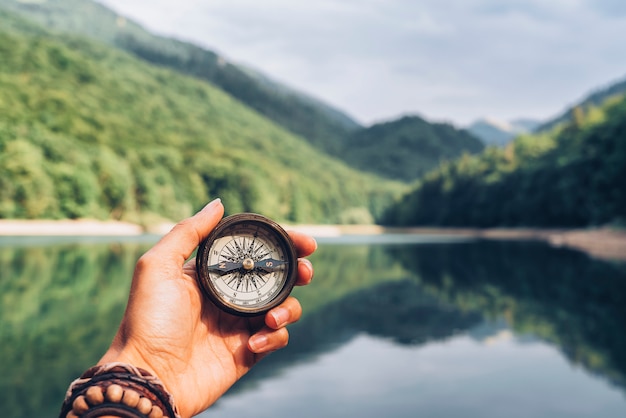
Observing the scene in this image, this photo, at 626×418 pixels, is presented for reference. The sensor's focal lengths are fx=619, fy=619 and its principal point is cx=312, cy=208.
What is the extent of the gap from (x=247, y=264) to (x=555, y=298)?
19530 mm

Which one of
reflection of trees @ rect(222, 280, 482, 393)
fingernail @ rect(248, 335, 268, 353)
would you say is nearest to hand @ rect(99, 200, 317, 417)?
fingernail @ rect(248, 335, 268, 353)

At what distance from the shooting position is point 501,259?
124 feet

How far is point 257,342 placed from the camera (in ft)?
9.09

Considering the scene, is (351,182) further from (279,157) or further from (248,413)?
(248,413)

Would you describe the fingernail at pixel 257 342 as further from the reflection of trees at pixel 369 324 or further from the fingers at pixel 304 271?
the reflection of trees at pixel 369 324

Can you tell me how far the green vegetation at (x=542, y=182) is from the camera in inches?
2512

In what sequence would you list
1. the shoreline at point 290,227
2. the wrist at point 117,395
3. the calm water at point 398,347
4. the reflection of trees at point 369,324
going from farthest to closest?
the shoreline at point 290,227, the reflection of trees at point 369,324, the calm water at point 398,347, the wrist at point 117,395

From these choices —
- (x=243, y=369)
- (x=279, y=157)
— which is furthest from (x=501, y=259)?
(x=279, y=157)

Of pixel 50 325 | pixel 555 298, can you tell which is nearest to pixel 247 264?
pixel 50 325

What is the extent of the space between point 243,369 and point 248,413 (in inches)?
304

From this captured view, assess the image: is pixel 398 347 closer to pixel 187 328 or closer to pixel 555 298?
pixel 555 298

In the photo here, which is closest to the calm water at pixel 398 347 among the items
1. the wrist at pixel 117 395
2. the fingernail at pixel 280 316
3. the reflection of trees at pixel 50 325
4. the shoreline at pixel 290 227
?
the reflection of trees at pixel 50 325

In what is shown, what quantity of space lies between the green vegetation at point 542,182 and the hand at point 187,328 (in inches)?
2533

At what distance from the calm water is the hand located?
289 inches
